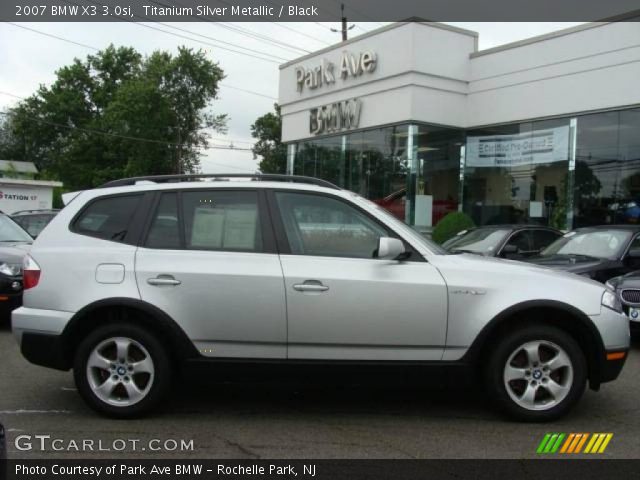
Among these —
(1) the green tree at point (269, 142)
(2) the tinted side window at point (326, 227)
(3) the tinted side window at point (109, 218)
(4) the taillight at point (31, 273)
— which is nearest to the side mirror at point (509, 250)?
(2) the tinted side window at point (326, 227)

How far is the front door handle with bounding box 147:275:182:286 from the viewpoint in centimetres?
470

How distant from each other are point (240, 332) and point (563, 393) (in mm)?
2439

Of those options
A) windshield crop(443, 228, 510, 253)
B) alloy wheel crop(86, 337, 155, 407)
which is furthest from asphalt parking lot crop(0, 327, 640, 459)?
windshield crop(443, 228, 510, 253)

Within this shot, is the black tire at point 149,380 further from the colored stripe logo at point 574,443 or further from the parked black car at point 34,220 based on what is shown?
the parked black car at point 34,220

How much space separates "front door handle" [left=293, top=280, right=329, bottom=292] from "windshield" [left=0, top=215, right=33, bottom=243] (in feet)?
20.6

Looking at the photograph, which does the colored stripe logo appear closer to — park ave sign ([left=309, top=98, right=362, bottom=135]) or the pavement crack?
the pavement crack

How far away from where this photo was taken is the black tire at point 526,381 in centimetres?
469

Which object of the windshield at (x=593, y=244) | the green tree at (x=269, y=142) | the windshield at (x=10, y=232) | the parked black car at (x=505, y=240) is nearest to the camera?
the windshield at (x=593, y=244)

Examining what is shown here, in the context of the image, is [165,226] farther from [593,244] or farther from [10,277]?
[593,244]

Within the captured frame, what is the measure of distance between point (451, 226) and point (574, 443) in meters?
13.5

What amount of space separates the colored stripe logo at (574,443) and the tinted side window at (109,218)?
3430mm

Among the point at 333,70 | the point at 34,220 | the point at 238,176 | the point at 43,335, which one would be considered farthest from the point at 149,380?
the point at 333,70
